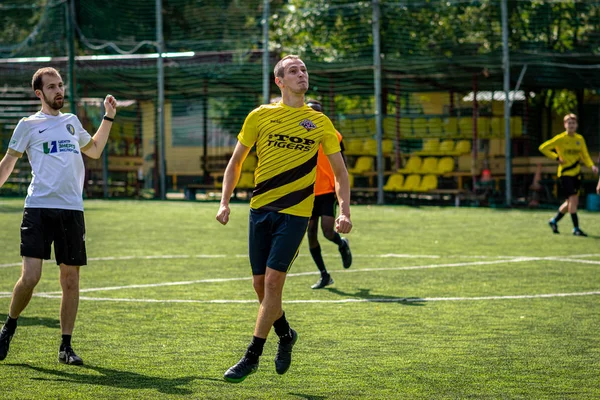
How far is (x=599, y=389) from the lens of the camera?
22.2 feet

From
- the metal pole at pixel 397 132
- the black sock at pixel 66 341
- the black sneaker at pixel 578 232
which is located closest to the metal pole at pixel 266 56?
the metal pole at pixel 397 132

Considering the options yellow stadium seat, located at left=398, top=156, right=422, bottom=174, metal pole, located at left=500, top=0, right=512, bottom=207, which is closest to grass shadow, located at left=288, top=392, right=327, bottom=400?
metal pole, located at left=500, top=0, right=512, bottom=207

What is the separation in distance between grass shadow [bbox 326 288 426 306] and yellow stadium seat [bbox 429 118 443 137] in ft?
72.0

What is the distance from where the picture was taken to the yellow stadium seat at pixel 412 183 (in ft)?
102

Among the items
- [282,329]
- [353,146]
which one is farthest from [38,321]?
[353,146]

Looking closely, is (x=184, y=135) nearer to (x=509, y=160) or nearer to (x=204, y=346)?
(x=509, y=160)

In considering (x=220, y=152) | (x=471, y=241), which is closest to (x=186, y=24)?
(x=220, y=152)

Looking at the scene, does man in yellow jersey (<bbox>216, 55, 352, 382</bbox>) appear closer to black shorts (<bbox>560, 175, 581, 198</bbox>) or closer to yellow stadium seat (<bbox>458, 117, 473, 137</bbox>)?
black shorts (<bbox>560, 175, 581, 198</bbox>)

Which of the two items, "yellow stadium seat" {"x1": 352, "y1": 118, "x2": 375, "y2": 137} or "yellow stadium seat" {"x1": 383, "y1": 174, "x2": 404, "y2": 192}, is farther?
"yellow stadium seat" {"x1": 352, "y1": 118, "x2": 375, "y2": 137}

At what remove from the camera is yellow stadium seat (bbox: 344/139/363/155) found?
33.4 meters

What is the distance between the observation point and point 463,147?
3206 cm

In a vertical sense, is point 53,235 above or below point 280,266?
above

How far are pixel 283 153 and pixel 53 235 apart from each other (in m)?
1.92

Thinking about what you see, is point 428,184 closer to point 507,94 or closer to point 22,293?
point 507,94
